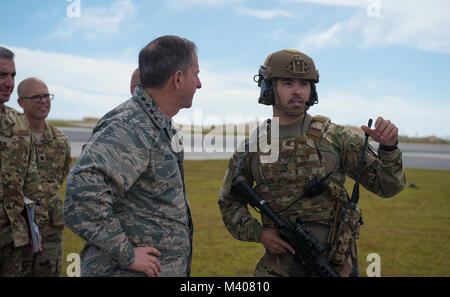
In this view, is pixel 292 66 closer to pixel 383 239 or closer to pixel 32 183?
pixel 32 183

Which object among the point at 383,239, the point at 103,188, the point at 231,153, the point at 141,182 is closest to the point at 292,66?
the point at 141,182

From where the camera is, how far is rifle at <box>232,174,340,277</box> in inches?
113

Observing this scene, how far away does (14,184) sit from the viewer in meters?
3.70

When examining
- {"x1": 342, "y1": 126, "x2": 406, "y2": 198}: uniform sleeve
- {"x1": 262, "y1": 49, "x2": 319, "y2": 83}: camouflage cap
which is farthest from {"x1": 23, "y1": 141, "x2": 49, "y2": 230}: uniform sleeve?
{"x1": 342, "y1": 126, "x2": 406, "y2": 198}: uniform sleeve

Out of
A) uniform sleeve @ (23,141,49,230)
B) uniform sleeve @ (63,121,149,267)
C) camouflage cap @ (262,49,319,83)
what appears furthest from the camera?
uniform sleeve @ (23,141,49,230)

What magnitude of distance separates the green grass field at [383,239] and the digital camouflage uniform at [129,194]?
13.9 ft

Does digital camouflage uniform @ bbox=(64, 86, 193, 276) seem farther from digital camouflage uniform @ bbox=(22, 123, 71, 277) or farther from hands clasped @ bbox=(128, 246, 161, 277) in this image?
digital camouflage uniform @ bbox=(22, 123, 71, 277)

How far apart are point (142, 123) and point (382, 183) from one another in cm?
189

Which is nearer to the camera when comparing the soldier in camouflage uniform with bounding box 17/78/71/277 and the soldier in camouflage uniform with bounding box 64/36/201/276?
the soldier in camouflage uniform with bounding box 64/36/201/276

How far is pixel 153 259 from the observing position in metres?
2.16

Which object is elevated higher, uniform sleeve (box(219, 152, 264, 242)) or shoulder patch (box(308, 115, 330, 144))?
shoulder patch (box(308, 115, 330, 144))

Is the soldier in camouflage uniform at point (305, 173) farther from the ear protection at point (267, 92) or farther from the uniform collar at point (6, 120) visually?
the uniform collar at point (6, 120)

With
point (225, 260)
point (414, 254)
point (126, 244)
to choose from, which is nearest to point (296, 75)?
point (126, 244)

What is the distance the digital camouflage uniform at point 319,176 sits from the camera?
296 cm
